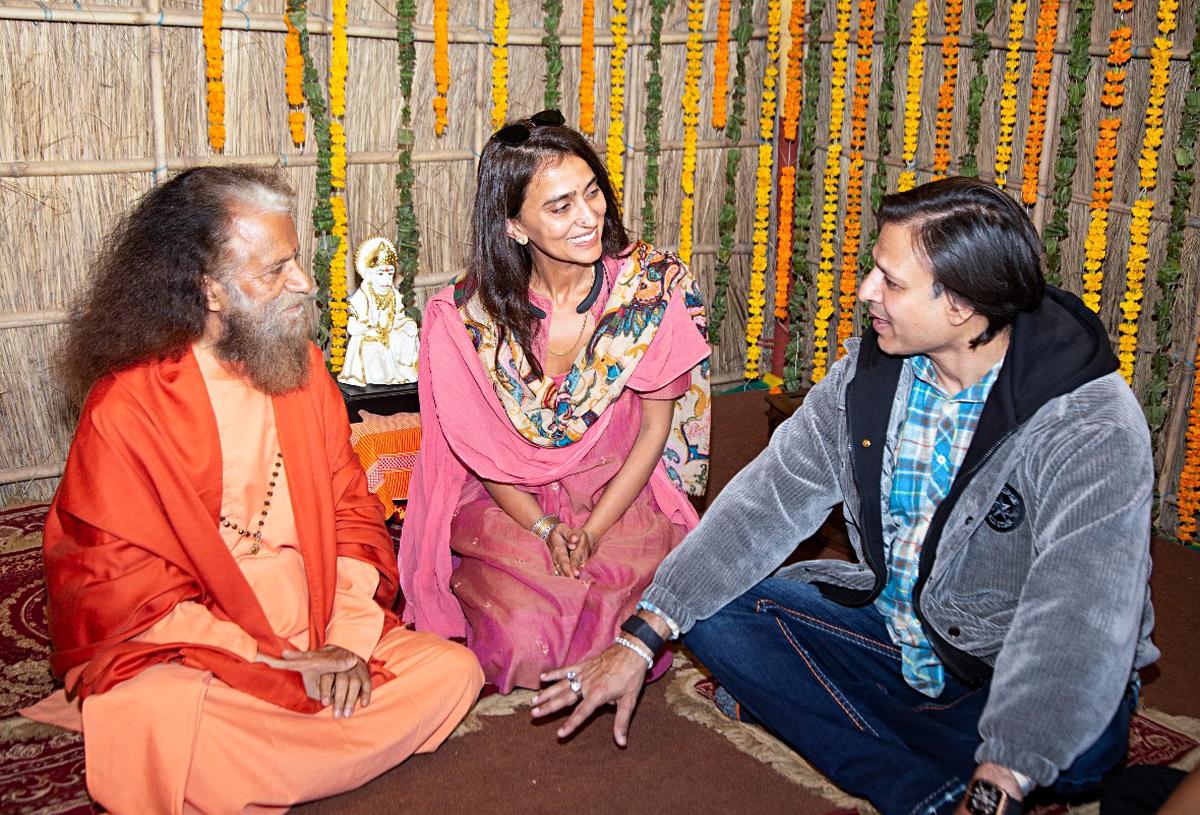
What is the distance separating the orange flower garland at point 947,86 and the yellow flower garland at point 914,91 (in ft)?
0.35

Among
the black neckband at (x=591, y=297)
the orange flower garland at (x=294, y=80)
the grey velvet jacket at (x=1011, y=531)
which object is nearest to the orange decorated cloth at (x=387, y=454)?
the black neckband at (x=591, y=297)

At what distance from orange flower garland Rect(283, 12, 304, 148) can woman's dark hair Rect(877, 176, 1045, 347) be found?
329 centimetres

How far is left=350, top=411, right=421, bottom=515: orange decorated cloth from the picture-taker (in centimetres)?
470

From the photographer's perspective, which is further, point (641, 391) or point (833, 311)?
point (833, 311)

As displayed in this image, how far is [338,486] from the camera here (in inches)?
137

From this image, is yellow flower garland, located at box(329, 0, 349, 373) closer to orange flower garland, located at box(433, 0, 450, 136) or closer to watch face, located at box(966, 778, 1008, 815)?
orange flower garland, located at box(433, 0, 450, 136)

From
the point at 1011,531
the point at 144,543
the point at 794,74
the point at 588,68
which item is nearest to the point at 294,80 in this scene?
the point at 588,68

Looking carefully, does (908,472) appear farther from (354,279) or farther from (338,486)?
(354,279)

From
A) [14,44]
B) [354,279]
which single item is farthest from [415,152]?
[14,44]

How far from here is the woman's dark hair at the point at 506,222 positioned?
3744 millimetres

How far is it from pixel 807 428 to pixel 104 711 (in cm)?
190

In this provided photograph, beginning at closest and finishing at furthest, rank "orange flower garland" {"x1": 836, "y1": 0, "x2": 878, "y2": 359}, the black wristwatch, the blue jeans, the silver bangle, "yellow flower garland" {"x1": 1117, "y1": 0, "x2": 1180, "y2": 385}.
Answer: the black wristwatch < the blue jeans < the silver bangle < "yellow flower garland" {"x1": 1117, "y1": 0, "x2": 1180, "y2": 385} < "orange flower garland" {"x1": 836, "y1": 0, "x2": 878, "y2": 359}

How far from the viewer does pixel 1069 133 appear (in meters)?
4.89

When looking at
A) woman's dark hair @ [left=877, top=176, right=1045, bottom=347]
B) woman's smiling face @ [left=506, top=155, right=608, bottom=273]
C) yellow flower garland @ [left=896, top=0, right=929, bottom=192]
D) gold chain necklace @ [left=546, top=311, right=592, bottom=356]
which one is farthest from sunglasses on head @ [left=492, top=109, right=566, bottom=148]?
yellow flower garland @ [left=896, top=0, right=929, bottom=192]
